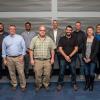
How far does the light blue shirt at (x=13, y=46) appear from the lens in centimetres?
792

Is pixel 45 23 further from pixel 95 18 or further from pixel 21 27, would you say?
pixel 95 18

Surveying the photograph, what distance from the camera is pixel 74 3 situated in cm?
965

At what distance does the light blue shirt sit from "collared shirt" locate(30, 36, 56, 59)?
0.30 metres

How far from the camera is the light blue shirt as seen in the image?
792 cm

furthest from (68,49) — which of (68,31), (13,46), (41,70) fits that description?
(13,46)

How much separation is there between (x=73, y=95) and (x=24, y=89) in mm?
1376

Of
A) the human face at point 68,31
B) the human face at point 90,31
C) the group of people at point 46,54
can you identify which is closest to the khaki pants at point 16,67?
the group of people at point 46,54

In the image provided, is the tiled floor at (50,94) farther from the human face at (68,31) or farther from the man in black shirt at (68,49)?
the human face at (68,31)

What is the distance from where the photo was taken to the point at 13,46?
792cm

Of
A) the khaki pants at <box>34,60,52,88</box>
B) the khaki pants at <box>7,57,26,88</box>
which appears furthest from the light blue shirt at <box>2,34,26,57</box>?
the khaki pants at <box>34,60,52,88</box>

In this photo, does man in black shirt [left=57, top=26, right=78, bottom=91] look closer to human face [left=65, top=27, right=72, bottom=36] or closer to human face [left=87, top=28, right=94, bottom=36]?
human face [left=65, top=27, right=72, bottom=36]

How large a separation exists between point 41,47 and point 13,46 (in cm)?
74

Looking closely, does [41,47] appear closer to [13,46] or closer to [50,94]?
[13,46]

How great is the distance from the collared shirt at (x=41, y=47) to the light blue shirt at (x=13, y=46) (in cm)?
30
